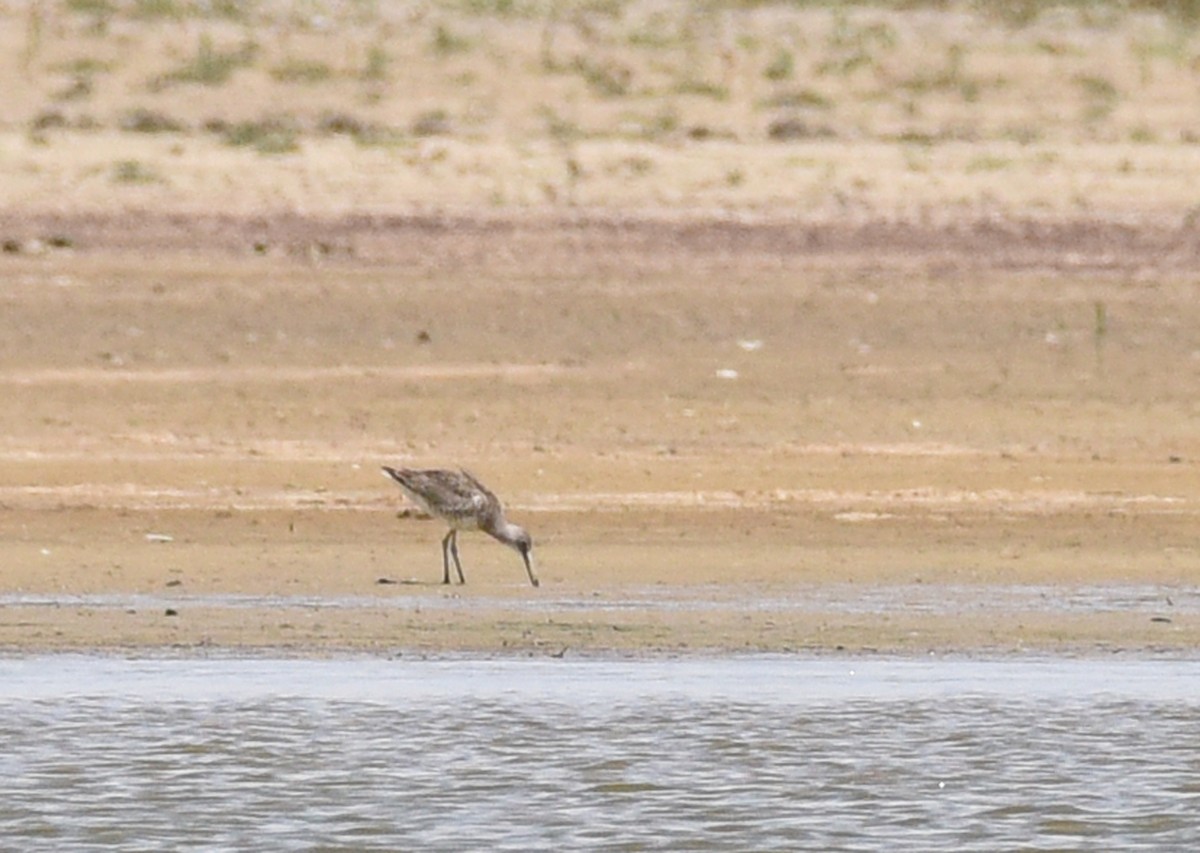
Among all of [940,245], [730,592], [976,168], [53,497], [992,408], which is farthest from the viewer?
[976,168]

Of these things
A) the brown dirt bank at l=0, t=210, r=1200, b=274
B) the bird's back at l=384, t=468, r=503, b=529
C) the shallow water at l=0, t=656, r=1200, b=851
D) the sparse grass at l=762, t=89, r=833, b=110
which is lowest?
the shallow water at l=0, t=656, r=1200, b=851

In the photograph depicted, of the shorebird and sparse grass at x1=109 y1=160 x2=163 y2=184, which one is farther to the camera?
sparse grass at x1=109 y1=160 x2=163 y2=184

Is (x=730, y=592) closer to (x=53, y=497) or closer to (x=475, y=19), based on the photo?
(x=53, y=497)

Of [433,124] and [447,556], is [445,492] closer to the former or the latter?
[447,556]

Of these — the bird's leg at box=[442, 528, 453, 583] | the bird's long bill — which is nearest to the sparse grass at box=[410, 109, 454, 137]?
the bird's leg at box=[442, 528, 453, 583]

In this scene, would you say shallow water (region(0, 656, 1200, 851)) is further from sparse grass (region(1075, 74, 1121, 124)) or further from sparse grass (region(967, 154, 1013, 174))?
sparse grass (region(1075, 74, 1121, 124))

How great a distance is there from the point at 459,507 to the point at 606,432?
9.10 ft

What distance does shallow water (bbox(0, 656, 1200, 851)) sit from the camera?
7.82 metres

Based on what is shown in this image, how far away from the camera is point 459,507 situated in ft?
36.9

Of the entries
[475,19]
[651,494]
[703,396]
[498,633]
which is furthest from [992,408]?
[475,19]

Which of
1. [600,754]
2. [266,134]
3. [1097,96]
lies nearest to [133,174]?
[266,134]

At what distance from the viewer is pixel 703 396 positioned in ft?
48.3

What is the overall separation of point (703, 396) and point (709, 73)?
9.27 metres

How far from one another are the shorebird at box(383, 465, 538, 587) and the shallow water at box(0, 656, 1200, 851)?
1.36 m
